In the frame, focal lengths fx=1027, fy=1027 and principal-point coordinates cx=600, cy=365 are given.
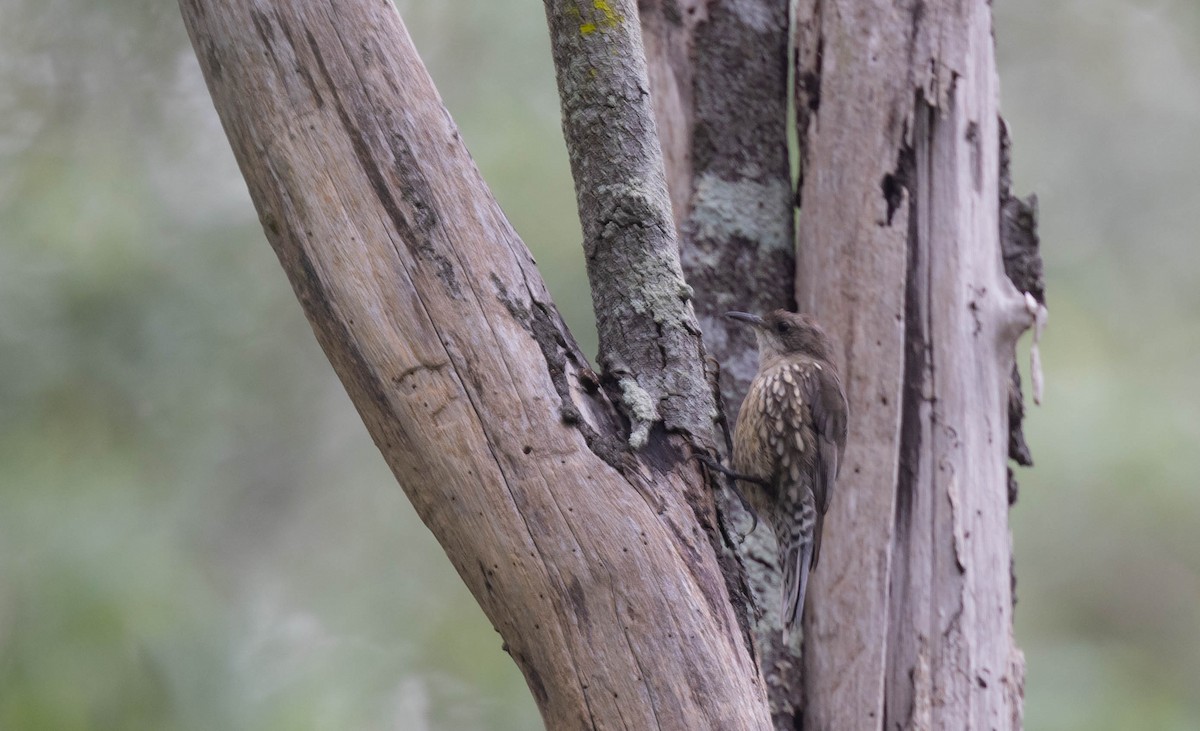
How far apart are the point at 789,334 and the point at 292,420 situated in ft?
12.9

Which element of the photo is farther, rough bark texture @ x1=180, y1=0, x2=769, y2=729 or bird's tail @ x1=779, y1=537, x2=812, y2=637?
bird's tail @ x1=779, y1=537, x2=812, y2=637

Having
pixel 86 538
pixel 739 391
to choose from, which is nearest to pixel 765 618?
pixel 739 391

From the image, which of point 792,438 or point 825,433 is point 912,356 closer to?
point 825,433

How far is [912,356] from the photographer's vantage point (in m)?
2.64

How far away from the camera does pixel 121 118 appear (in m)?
5.46

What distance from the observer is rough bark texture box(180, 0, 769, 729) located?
1689mm

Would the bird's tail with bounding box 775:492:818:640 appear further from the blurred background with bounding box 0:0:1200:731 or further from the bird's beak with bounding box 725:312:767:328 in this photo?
the blurred background with bounding box 0:0:1200:731

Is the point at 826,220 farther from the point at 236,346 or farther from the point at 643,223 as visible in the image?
the point at 236,346

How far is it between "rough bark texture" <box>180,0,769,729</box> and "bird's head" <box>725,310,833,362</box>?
2.94 ft

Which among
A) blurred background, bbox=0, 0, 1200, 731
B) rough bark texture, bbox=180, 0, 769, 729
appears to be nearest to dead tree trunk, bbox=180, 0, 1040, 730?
rough bark texture, bbox=180, 0, 769, 729

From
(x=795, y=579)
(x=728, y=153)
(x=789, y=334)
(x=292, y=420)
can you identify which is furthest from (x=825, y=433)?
(x=292, y=420)

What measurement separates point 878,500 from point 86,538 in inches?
137

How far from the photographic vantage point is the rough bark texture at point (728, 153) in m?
2.91

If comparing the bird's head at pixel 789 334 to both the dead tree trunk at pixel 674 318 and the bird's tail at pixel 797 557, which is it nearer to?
the dead tree trunk at pixel 674 318
